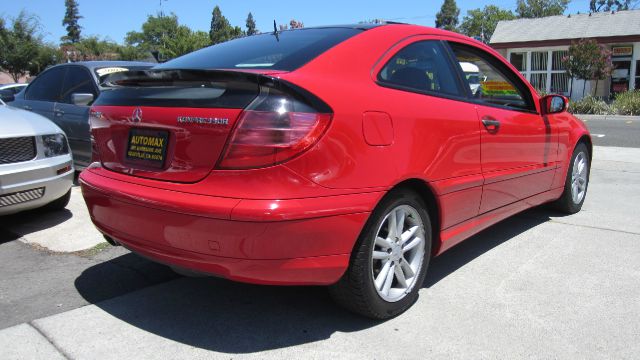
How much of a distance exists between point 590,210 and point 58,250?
4959 millimetres

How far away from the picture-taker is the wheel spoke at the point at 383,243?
9.27 ft

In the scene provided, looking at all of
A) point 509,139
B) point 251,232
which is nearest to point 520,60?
point 509,139

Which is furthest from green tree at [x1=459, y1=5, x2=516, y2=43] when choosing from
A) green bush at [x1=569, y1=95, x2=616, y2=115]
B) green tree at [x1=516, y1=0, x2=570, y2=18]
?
green bush at [x1=569, y1=95, x2=616, y2=115]

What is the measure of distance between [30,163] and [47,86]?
3.28m

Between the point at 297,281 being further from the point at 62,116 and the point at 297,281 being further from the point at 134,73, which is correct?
the point at 62,116

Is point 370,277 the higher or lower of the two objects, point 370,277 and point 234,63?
the lower

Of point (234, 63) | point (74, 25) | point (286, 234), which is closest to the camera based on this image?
point (286, 234)

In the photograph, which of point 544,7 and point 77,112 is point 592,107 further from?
point 544,7

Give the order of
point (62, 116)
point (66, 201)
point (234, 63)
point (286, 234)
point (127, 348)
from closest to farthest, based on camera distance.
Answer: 1. point (286, 234)
2. point (127, 348)
3. point (234, 63)
4. point (66, 201)
5. point (62, 116)

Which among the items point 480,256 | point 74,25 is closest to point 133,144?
point 480,256

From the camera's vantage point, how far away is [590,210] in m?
5.41

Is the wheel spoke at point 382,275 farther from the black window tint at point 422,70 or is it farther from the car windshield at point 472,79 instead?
the car windshield at point 472,79

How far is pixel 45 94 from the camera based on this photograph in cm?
730

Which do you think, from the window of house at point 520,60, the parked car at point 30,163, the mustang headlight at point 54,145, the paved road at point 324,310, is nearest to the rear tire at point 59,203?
the parked car at point 30,163
